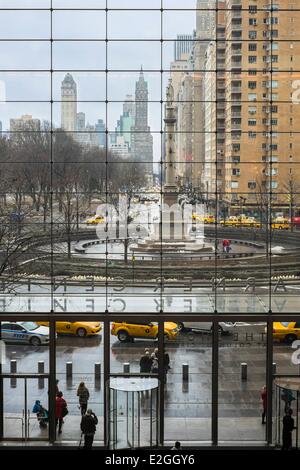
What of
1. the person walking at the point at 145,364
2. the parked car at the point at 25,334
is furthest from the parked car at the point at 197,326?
the parked car at the point at 25,334

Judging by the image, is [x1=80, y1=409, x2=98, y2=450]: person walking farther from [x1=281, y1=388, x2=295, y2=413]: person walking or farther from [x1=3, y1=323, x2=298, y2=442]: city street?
[x1=281, y1=388, x2=295, y2=413]: person walking

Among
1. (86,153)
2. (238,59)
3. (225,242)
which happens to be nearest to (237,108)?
(238,59)

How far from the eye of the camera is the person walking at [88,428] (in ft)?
40.3

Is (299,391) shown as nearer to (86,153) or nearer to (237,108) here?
(86,153)

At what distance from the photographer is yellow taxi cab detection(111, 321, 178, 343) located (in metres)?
15.3

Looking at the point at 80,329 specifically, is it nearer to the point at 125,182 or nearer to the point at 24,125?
the point at 125,182

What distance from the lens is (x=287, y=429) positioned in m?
12.2

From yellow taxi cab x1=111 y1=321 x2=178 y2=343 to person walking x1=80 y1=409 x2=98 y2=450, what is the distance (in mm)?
3025

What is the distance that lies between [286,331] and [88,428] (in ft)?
22.8

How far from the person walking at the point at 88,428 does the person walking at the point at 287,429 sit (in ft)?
11.8

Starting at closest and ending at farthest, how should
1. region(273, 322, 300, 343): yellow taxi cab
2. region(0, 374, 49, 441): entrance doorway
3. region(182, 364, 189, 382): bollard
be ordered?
region(0, 374, 49, 441): entrance doorway, region(182, 364, 189, 382): bollard, region(273, 322, 300, 343): yellow taxi cab

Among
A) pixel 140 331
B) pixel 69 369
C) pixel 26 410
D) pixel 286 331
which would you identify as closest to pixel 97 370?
pixel 69 369

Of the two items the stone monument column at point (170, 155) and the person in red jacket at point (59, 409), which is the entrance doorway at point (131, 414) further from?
the stone monument column at point (170, 155)

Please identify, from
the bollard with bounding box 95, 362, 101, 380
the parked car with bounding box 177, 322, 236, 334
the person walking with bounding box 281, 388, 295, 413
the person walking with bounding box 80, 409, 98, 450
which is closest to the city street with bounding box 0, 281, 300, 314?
the parked car with bounding box 177, 322, 236, 334
